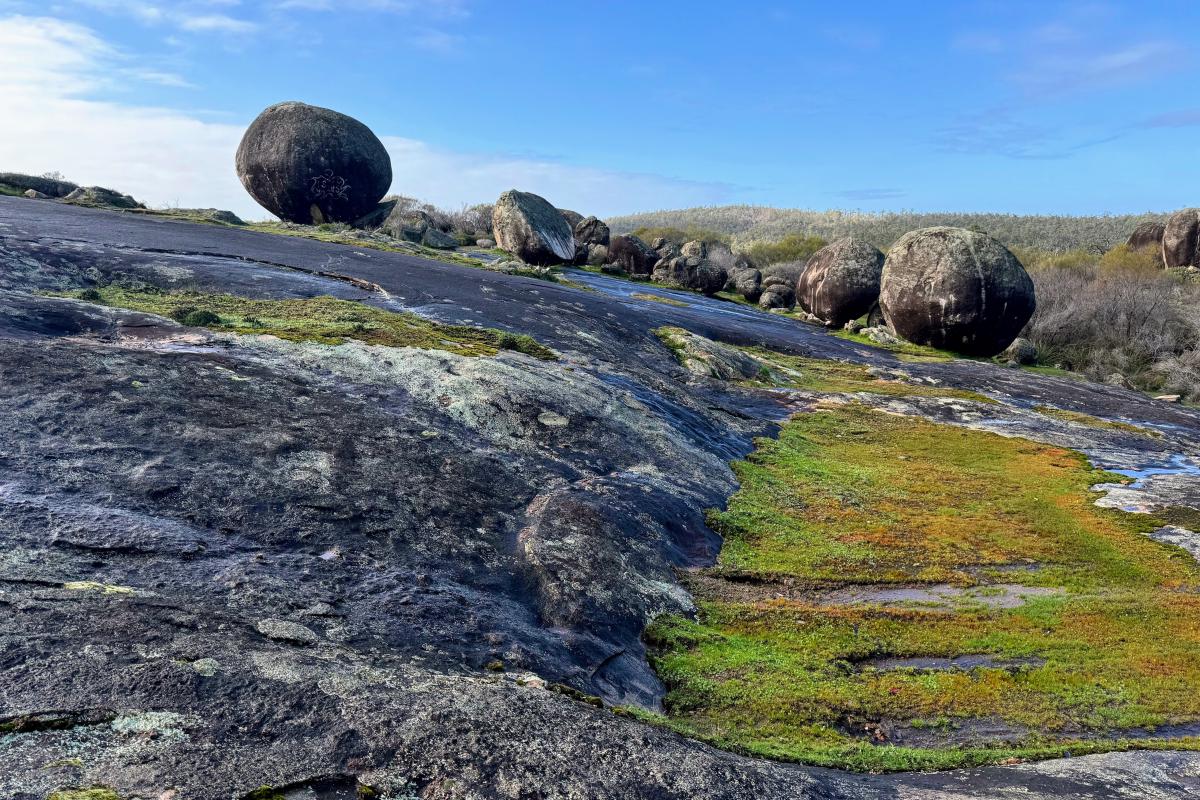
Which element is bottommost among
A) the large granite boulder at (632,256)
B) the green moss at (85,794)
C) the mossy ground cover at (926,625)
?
the mossy ground cover at (926,625)

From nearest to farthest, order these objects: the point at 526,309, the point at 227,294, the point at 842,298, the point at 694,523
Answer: the point at 694,523 < the point at 227,294 < the point at 526,309 < the point at 842,298

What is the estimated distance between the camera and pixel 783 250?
7219 cm

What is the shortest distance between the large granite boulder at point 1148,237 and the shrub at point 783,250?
22.6 m

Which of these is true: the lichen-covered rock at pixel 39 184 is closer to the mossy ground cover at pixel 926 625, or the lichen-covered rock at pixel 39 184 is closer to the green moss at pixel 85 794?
the mossy ground cover at pixel 926 625

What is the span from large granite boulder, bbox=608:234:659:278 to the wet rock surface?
36.9 metres

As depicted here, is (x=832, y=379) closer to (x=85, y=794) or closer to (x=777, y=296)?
(x=777, y=296)

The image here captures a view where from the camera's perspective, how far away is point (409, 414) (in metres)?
11.8

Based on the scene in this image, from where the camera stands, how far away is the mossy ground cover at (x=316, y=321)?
1471 cm

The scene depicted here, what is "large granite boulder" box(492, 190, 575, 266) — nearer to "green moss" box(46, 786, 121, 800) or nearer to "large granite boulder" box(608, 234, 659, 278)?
"large granite boulder" box(608, 234, 659, 278)

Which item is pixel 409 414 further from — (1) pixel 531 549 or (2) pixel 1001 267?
(2) pixel 1001 267

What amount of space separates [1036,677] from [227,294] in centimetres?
1705

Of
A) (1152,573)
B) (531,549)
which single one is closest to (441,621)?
(531,549)

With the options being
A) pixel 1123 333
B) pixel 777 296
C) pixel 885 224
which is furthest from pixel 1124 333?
pixel 885 224

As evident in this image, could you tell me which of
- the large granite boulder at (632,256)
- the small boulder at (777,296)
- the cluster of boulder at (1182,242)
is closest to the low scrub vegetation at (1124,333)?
the small boulder at (777,296)
